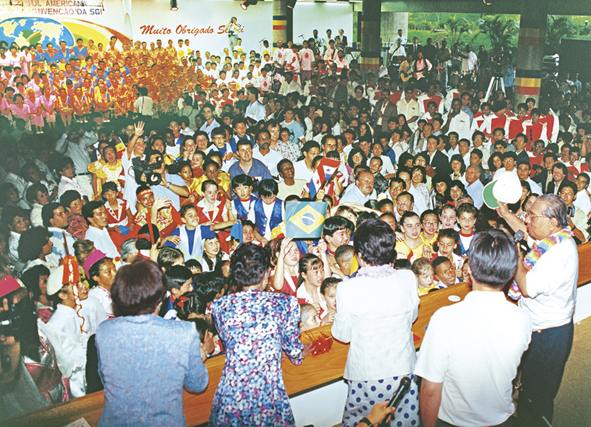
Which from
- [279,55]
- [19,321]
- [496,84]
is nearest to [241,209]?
[19,321]

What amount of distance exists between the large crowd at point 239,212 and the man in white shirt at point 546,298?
0.06 feet

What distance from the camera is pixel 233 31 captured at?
11586mm

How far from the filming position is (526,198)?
4.80 meters

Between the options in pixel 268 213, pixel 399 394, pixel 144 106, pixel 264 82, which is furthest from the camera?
pixel 264 82

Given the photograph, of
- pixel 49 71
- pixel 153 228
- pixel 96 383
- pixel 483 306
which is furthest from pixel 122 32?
pixel 483 306

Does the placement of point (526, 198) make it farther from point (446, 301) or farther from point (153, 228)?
point (153, 228)

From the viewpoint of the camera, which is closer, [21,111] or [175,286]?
[175,286]

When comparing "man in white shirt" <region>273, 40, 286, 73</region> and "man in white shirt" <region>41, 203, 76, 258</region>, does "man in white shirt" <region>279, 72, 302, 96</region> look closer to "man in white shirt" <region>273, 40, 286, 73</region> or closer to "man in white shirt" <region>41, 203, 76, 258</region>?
"man in white shirt" <region>273, 40, 286, 73</region>

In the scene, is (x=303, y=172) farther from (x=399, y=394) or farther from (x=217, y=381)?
(x=399, y=394)

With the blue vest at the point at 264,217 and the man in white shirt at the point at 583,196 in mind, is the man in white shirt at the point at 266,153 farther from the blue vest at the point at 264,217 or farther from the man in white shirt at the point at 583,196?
the man in white shirt at the point at 583,196

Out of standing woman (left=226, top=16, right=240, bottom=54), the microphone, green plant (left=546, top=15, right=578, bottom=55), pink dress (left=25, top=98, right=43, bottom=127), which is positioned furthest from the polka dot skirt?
green plant (left=546, top=15, right=578, bottom=55)

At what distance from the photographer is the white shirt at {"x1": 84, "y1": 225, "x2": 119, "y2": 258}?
414cm

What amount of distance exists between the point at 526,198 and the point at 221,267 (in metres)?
2.98

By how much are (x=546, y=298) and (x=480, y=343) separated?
0.85 meters
